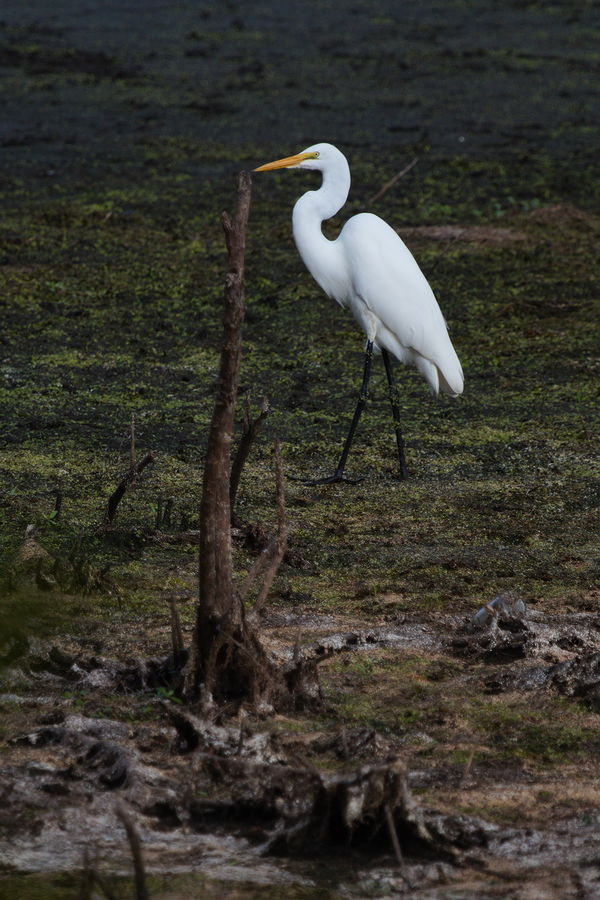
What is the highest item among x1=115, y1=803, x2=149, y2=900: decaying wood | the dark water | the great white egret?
the dark water

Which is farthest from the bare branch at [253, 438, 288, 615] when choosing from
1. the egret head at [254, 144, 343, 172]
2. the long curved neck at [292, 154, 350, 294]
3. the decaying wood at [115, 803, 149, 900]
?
the egret head at [254, 144, 343, 172]

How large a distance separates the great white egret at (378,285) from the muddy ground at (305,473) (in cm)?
33

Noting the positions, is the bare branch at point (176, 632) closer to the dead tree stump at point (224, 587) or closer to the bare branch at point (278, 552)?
the dead tree stump at point (224, 587)

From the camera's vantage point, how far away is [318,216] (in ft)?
18.7

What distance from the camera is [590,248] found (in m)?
8.39

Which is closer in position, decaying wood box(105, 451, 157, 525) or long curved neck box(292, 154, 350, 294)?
decaying wood box(105, 451, 157, 525)

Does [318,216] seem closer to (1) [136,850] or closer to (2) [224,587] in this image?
(2) [224,587]

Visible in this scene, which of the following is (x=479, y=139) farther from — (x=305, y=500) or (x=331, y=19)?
(x=305, y=500)

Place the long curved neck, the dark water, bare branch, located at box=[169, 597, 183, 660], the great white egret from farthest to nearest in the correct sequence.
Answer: the dark water → the long curved neck → the great white egret → bare branch, located at box=[169, 597, 183, 660]

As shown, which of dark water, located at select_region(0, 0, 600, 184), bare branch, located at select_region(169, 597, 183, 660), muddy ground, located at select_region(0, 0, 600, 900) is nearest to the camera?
muddy ground, located at select_region(0, 0, 600, 900)

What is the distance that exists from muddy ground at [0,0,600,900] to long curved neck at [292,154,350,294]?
2.13ft

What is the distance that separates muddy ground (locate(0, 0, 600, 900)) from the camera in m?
2.59

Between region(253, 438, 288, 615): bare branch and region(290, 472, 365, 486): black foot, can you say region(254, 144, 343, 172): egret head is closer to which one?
region(290, 472, 365, 486): black foot

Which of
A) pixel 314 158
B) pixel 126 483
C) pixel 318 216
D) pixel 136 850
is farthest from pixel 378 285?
pixel 136 850
